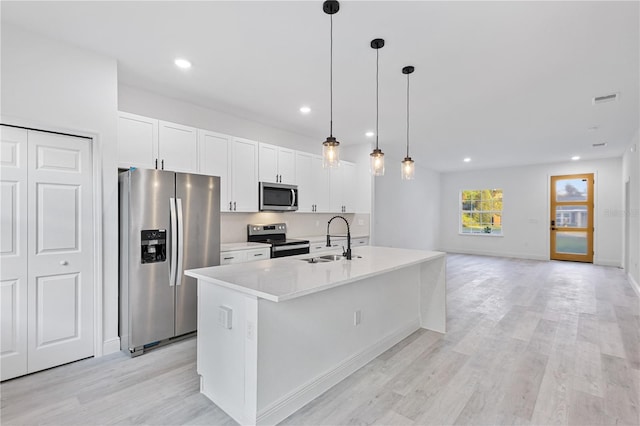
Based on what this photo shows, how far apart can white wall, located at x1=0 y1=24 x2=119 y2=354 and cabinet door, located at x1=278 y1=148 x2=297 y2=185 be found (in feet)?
7.34

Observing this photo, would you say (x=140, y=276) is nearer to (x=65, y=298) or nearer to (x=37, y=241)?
(x=65, y=298)

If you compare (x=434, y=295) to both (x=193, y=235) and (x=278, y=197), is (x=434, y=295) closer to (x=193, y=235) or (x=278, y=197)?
(x=278, y=197)

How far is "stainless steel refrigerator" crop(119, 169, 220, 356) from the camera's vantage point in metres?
2.83

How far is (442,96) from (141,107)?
349 cm

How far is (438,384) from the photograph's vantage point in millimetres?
2312

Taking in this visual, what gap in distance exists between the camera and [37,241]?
2496 millimetres

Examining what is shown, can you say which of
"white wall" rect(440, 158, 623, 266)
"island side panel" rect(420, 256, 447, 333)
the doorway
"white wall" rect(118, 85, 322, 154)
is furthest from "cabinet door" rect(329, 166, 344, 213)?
the doorway

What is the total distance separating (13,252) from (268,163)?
9.35ft

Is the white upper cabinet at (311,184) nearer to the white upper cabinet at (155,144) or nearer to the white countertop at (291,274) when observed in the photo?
the white upper cabinet at (155,144)

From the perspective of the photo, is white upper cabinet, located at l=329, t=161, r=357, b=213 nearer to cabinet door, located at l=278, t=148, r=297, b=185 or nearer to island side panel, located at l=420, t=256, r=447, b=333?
cabinet door, located at l=278, t=148, r=297, b=185

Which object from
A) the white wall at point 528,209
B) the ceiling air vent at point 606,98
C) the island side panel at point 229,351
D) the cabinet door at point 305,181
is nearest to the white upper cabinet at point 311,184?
the cabinet door at point 305,181

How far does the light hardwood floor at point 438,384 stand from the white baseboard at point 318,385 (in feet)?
0.16

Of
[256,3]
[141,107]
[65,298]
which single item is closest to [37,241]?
[65,298]

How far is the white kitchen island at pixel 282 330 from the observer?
71.9 inches
